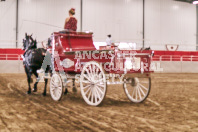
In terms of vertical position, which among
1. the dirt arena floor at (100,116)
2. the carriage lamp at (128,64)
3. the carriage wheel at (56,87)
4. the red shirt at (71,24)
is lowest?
the dirt arena floor at (100,116)

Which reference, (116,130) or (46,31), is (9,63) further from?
(116,130)

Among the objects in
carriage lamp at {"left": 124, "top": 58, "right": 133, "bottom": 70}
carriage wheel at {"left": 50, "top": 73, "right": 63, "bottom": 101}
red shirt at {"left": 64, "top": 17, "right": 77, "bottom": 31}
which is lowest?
carriage wheel at {"left": 50, "top": 73, "right": 63, "bottom": 101}

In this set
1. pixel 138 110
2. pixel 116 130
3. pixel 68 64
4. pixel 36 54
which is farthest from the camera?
pixel 36 54

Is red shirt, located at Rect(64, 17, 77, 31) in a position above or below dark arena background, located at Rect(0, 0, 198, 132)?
above

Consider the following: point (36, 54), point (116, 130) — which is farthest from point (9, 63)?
point (116, 130)

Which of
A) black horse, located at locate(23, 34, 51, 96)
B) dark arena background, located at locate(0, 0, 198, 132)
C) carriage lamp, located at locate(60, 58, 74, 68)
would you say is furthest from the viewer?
black horse, located at locate(23, 34, 51, 96)

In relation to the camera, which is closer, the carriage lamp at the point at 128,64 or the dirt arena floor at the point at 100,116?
the dirt arena floor at the point at 100,116

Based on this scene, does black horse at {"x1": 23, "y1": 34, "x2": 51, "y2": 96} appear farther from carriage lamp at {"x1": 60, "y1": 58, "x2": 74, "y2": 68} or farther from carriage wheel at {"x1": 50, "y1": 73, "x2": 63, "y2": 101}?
carriage lamp at {"x1": 60, "y1": 58, "x2": 74, "y2": 68}

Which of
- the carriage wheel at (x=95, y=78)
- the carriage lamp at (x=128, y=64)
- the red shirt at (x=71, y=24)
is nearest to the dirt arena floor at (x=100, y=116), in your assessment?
the carriage wheel at (x=95, y=78)

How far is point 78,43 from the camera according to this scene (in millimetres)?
7660

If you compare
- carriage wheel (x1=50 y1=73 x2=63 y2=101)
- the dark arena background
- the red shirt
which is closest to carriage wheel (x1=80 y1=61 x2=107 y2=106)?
the dark arena background

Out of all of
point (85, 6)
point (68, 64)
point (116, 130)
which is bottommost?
point (116, 130)

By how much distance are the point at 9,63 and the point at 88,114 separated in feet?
54.1

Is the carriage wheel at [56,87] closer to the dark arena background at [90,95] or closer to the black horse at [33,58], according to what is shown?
the dark arena background at [90,95]
